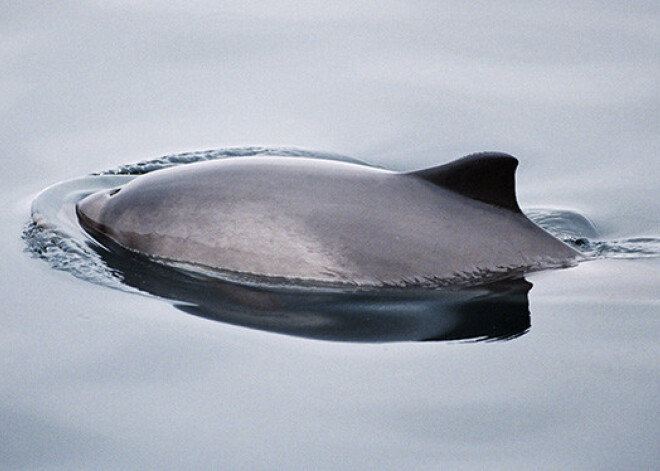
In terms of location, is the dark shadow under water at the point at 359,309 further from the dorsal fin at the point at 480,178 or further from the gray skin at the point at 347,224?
the dorsal fin at the point at 480,178

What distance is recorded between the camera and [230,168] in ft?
26.5

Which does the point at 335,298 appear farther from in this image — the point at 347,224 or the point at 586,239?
the point at 586,239

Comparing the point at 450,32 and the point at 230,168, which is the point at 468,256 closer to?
the point at 230,168

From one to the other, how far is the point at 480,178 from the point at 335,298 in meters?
1.22

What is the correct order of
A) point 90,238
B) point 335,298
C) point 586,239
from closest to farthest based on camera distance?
point 335,298 < point 90,238 < point 586,239

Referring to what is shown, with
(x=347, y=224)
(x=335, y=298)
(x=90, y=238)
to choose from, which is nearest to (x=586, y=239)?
(x=347, y=224)

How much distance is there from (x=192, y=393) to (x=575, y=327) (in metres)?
2.43

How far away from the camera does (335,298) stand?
24.6 ft

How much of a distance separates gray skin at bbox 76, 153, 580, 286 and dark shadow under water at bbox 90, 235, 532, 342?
0.35 ft

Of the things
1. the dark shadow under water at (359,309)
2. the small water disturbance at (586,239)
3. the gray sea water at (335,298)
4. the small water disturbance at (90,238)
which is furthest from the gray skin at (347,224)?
the small water disturbance at (586,239)

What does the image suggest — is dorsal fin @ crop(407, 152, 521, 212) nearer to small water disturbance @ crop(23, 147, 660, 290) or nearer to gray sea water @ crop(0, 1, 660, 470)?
gray sea water @ crop(0, 1, 660, 470)

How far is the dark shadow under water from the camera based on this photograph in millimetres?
7195

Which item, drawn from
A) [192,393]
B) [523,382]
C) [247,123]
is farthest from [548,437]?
[247,123]

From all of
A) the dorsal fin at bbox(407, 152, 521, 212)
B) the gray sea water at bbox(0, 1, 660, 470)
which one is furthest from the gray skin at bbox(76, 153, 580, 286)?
the gray sea water at bbox(0, 1, 660, 470)
